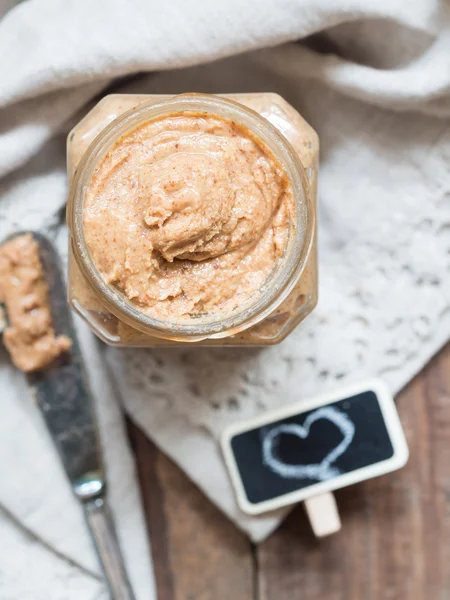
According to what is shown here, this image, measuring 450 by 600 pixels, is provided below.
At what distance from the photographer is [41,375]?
3.03ft

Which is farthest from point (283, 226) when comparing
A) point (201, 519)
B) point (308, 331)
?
point (201, 519)

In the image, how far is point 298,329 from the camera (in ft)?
3.15

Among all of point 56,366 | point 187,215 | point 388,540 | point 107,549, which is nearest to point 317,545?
point 388,540

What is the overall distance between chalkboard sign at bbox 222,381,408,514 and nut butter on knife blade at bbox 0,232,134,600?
0.18m

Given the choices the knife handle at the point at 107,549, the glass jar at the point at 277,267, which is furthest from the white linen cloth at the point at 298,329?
the glass jar at the point at 277,267

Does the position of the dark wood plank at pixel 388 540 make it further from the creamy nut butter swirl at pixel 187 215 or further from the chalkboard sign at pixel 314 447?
the creamy nut butter swirl at pixel 187 215

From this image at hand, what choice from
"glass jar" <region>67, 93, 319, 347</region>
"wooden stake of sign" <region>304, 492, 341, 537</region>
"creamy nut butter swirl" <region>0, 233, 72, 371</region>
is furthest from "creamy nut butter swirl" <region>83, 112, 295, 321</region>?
"wooden stake of sign" <region>304, 492, 341, 537</region>

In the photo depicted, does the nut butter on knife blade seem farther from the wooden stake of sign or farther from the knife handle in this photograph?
the wooden stake of sign

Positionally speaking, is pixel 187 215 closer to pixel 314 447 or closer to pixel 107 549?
pixel 314 447

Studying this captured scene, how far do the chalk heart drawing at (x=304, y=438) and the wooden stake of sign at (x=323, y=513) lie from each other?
1.1 inches

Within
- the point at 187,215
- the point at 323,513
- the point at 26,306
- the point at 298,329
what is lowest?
the point at 323,513

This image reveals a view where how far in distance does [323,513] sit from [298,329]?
0.24 meters

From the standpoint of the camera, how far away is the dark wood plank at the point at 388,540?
3.33ft

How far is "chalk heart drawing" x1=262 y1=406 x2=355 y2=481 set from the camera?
936 millimetres
